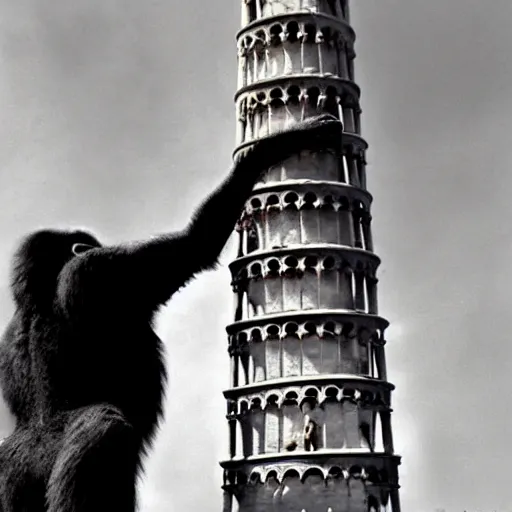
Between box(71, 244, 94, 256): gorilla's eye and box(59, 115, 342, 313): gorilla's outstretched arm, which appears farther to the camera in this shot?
box(71, 244, 94, 256): gorilla's eye

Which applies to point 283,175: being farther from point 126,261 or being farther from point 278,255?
point 126,261

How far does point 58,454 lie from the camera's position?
164cm

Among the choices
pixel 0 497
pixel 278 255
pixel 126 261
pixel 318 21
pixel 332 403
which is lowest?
pixel 0 497

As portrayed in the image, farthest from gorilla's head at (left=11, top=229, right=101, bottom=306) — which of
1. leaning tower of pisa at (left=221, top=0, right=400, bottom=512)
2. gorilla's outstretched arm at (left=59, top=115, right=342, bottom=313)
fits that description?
leaning tower of pisa at (left=221, top=0, right=400, bottom=512)

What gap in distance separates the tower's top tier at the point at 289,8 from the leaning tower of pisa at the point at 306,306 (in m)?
0.03

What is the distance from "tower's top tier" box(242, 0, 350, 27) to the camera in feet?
68.4

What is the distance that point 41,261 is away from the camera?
1772 mm

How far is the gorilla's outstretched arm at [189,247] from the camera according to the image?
163 cm

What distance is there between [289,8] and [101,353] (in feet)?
65.1

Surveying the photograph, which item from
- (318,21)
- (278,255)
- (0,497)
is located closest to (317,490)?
(278,255)

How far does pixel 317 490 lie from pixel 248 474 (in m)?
1.21

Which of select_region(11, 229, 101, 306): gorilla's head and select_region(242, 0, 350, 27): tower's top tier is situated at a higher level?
select_region(242, 0, 350, 27): tower's top tier

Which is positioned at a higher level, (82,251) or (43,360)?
(82,251)

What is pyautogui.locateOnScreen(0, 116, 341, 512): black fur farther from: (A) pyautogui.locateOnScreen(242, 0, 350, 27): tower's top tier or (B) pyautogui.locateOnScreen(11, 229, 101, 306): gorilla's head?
(A) pyautogui.locateOnScreen(242, 0, 350, 27): tower's top tier
